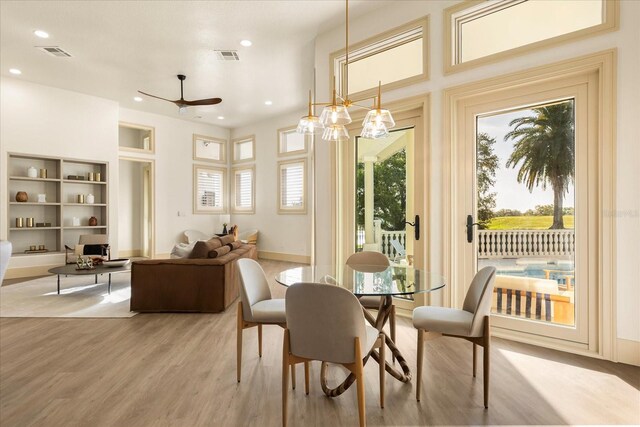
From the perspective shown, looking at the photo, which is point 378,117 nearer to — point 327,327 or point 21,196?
point 327,327

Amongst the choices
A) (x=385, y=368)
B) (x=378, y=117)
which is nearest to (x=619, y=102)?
(x=378, y=117)

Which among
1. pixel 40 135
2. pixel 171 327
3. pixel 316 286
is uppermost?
pixel 40 135

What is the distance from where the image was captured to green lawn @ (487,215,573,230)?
3.06 meters

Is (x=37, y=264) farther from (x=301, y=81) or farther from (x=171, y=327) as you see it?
(x=301, y=81)

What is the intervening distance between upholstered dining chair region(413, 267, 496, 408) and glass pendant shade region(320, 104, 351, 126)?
1441 mm

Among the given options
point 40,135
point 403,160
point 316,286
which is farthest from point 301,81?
point 316,286

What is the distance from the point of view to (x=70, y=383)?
241cm

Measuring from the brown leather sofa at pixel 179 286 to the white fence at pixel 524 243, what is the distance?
2.87 meters

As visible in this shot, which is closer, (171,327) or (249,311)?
(249,311)

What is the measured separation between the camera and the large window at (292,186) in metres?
8.15

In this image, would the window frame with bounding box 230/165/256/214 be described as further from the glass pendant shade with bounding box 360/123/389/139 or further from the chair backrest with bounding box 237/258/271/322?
the glass pendant shade with bounding box 360/123/389/139

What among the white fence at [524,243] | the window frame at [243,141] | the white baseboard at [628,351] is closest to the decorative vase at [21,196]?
the window frame at [243,141]

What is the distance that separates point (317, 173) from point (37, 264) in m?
5.54

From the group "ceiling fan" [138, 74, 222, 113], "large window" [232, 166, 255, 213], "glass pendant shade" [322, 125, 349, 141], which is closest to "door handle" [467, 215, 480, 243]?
"glass pendant shade" [322, 125, 349, 141]
